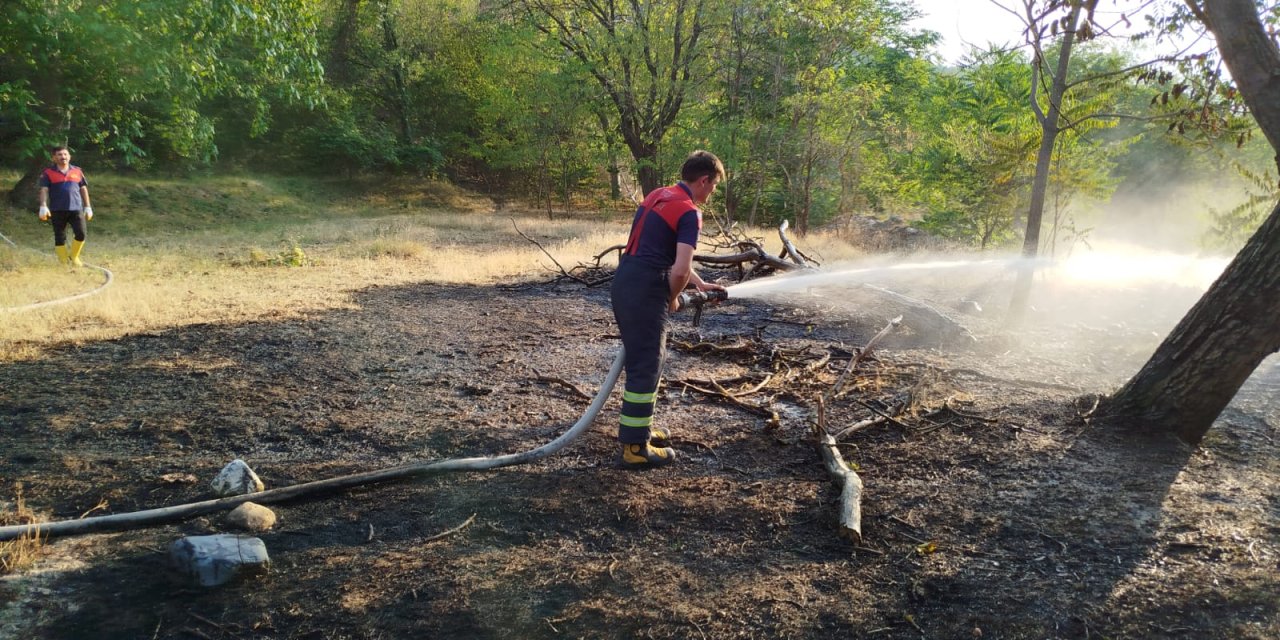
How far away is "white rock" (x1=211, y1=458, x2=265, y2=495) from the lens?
349 centimetres

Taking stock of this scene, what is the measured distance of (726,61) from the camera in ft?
67.5

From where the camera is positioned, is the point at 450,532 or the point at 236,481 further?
the point at 236,481

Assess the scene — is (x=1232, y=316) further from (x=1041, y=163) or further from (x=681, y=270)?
(x=1041, y=163)

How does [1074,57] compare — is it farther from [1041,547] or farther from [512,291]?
[1041,547]

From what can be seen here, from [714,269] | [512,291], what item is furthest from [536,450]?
[714,269]

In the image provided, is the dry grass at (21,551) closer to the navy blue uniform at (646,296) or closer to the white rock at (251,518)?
the white rock at (251,518)

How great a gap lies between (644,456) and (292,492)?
1824mm

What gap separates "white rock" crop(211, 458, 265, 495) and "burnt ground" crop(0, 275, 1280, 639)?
182 millimetres

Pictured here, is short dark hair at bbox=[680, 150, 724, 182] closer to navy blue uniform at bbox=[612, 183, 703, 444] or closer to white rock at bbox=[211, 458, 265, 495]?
navy blue uniform at bbox=[612, 183, 703, 444]

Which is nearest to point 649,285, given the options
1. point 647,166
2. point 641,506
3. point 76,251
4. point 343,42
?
point 641,506

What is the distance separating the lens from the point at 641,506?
11.4 feet

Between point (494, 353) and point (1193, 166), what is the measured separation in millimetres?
32373

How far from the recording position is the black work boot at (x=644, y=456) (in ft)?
13.0

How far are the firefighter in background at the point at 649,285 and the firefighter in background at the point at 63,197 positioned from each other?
971 cm
